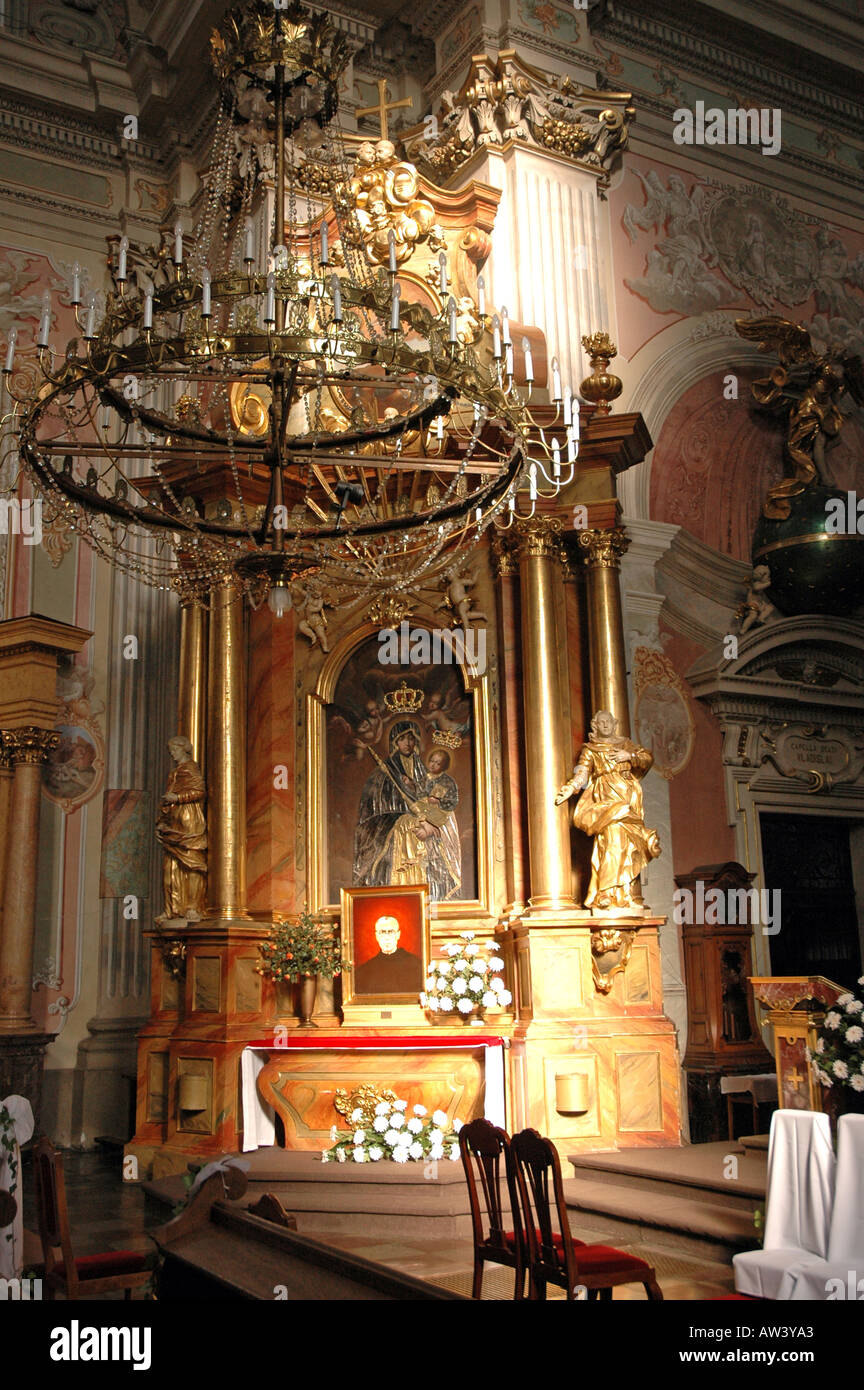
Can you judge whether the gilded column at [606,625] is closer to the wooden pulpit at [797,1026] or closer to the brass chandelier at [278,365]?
the brass chandelier at [278,365]

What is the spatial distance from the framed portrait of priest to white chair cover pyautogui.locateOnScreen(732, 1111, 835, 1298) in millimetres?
3785

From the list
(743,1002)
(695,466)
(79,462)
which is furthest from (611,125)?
(743,1002)

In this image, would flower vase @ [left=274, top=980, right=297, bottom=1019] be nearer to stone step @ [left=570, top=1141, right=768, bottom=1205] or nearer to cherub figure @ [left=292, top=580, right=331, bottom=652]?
stone step @ [left=570, top=1141, right=768, bottom=1205]

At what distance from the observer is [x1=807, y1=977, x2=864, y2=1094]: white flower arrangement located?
540 cm

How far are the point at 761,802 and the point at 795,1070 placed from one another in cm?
487

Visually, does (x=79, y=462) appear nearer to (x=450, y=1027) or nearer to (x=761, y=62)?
(x=450, y=1027)

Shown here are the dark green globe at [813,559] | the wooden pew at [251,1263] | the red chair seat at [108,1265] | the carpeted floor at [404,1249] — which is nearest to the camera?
the wooden pew at [251,1263]

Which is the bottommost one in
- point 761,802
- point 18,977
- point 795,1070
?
point 795,1070

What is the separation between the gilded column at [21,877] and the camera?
389 inches

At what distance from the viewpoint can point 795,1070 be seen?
615cm

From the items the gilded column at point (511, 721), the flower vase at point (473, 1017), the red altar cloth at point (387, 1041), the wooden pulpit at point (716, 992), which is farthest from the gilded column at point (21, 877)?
the wooden pulpit at point (716, 992)

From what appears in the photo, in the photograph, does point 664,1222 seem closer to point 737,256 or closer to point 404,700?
point 404,700

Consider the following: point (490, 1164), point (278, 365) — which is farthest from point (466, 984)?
point (278, 365)

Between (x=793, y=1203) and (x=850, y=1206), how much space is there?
406 millimetres
